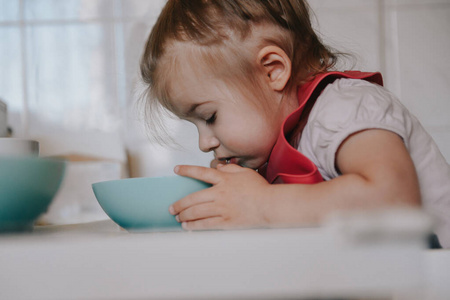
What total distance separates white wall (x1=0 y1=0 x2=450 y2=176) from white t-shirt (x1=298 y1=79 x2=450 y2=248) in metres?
0.60

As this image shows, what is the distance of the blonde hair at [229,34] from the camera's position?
0.73 metres

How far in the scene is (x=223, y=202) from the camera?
1.64 ft

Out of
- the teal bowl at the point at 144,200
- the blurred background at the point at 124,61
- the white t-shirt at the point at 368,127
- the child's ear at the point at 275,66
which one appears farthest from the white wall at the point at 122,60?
the teal bowl at the point at 144,200

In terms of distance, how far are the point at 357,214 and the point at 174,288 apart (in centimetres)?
10

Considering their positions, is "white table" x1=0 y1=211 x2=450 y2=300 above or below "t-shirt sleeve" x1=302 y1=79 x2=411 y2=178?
below

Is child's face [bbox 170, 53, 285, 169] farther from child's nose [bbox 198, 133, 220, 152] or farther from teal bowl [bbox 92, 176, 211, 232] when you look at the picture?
teal bowl [bbox 92, 176, 211, 232]

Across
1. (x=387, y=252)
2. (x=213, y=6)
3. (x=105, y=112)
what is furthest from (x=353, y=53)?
(x=387, y=252)

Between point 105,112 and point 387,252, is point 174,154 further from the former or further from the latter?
point 387,252

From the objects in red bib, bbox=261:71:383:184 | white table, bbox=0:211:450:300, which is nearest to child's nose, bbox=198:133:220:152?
red bib, bbox=261:71:383:184

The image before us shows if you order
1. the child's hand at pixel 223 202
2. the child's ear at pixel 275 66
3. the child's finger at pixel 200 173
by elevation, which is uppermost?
the child's ear at pixel 275 66

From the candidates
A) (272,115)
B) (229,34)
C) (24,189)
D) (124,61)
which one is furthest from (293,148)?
(124,61)

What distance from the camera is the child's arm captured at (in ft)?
1.47

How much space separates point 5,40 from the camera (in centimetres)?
124

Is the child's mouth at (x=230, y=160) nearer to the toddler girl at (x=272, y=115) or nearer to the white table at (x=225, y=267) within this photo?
the toddler girl at (x=272, y=115)
